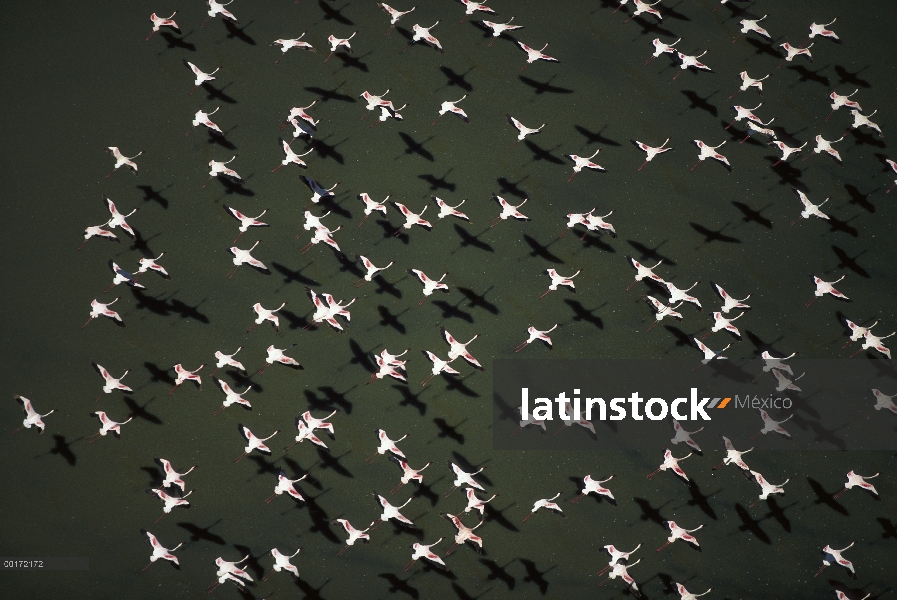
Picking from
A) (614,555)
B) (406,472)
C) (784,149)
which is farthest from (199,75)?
(614,555)

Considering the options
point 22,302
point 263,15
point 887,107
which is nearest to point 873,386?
point 887,107

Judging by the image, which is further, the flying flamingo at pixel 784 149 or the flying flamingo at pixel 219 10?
the flying flamingo at pixel 219 10

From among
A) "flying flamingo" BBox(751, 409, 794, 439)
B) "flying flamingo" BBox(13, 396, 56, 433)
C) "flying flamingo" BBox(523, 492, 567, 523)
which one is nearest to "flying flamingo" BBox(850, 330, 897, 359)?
"flying flamingo" BBox(751, 409, 794, 439)

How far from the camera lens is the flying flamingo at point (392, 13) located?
9.10m

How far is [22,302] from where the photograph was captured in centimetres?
896

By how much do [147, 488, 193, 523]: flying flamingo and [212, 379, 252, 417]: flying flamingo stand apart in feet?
3.14

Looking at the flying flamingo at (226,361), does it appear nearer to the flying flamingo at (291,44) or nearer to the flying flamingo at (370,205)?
the flying flamingo at (370,205)

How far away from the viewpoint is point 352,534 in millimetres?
8625

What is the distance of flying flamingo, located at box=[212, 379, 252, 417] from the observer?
28.8ft

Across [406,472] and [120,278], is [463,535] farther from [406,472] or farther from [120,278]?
[120,278]

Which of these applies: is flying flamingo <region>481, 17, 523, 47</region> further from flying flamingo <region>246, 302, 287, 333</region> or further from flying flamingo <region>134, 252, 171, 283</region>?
flying flamingo <region>134, 252, 171, 283</region>

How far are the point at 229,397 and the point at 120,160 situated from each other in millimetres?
2892

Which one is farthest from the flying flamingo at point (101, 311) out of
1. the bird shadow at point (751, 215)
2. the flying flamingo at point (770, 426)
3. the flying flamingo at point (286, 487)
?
the flying flamingo at point (770, 426)

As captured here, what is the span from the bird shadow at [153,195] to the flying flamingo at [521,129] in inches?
152
